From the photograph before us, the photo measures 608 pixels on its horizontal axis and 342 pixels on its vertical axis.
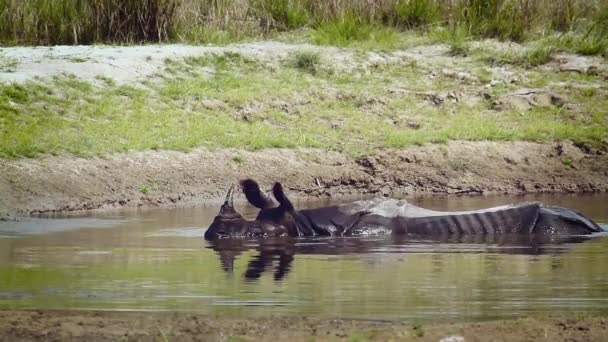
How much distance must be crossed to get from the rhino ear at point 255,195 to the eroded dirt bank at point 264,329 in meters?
3.63

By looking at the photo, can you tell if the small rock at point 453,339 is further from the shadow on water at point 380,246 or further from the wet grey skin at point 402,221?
the wet grey skin at point 402,221

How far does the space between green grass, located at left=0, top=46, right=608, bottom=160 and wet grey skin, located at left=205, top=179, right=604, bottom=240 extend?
9.73ft

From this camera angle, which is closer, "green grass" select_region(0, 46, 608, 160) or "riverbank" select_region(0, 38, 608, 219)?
"riverbank" select_region(0, 38, 608, 219)

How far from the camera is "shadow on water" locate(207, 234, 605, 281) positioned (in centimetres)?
1109

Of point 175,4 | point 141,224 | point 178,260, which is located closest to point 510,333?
point 178,260

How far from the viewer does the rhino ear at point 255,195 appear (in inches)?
453

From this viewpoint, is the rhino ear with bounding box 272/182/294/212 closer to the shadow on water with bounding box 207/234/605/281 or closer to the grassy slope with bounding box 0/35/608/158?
the shadow on water with bounding box 207/234/605/281

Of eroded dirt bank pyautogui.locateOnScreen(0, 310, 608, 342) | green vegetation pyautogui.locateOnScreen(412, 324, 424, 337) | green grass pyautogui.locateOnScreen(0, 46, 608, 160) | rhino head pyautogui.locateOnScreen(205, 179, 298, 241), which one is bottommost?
rhino head pyautogui.locateOnScreen(205, 179, 298, 241)

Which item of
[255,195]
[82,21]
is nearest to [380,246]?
[255,195]

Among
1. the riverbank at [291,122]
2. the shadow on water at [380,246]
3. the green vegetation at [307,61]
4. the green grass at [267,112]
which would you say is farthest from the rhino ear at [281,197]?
the green vegetation at [307,61]

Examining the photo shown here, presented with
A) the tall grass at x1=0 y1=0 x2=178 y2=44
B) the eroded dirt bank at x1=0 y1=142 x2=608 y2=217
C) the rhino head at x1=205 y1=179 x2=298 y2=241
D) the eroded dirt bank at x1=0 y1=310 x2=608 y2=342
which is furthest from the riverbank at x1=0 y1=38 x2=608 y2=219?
the eroded dirt bank at x1=0 y1=310 x2=608 y2=342

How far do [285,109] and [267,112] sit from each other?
0.27m

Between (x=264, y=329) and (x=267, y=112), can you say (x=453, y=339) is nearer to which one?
(x=264, y=329)

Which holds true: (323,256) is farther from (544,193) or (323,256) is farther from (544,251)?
(544,193)
